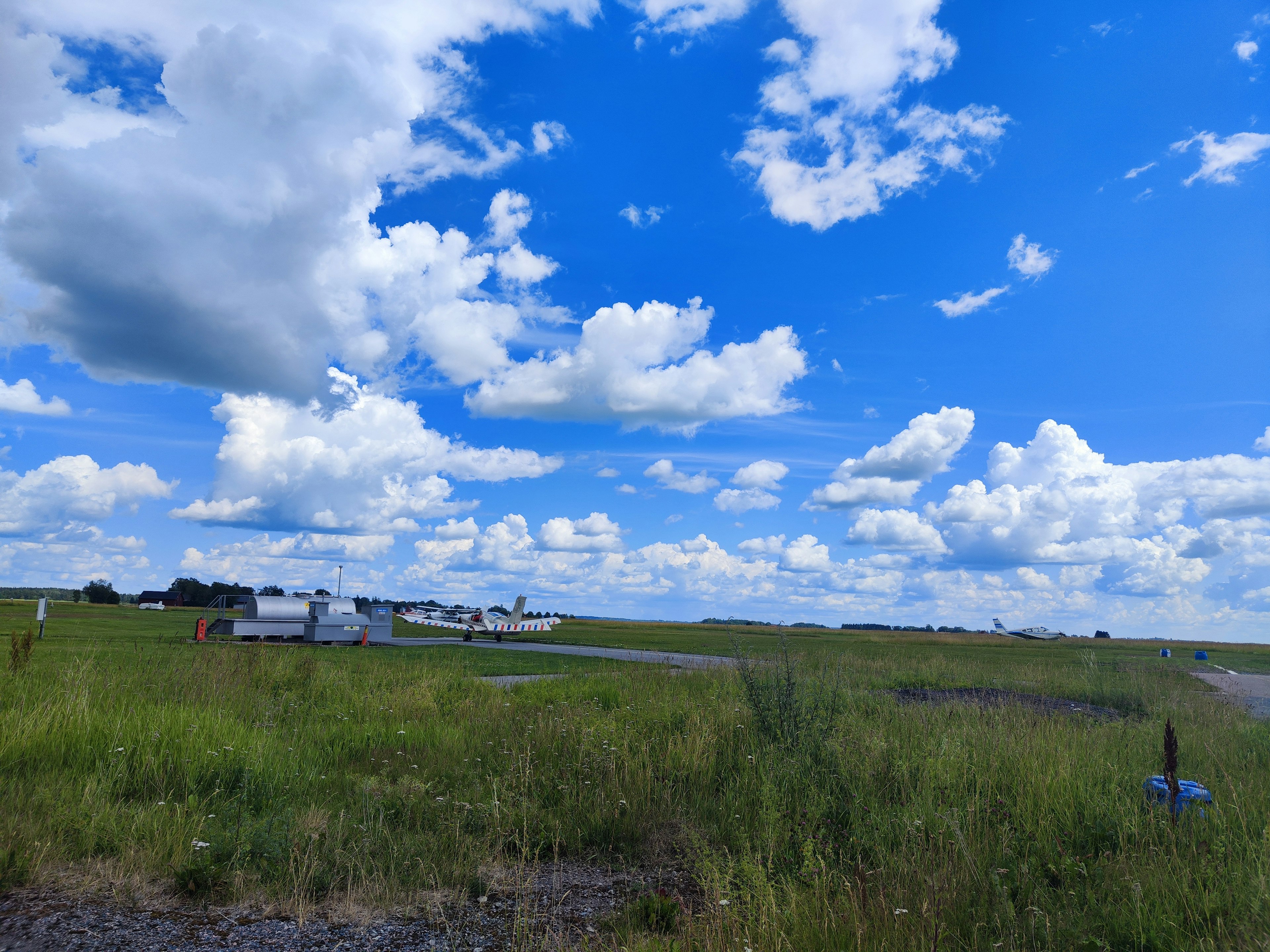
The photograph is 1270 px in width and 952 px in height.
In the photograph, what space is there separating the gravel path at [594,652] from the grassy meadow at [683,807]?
8076mm

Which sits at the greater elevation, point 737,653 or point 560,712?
point 737,653

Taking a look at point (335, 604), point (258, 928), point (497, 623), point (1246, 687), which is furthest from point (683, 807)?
point (497, 623)

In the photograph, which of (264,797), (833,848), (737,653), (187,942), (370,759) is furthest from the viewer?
(737,653)

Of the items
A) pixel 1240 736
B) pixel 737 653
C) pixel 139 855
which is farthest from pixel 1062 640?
pixel 139 855

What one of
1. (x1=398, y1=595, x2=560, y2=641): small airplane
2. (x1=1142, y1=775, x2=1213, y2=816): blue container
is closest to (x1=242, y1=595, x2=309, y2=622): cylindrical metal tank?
(x1=398, y1=595, x2=560, y2=641): small airplane

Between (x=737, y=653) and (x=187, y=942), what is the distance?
5.96 meters

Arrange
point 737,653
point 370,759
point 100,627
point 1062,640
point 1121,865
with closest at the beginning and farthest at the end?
point 1121,865, point 370,759, point 737,653, point 100,627, point 1062,640

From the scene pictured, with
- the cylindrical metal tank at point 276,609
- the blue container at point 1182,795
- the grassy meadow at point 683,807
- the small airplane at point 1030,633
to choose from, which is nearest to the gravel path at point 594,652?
the cylindrical metal tank at point 276,609

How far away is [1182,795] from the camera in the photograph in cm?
544

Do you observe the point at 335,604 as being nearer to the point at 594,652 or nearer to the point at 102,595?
the point at 594,652

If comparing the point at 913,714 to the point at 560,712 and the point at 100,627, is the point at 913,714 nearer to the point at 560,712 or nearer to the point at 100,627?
the point at 560,712

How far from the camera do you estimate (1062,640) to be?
281 feet

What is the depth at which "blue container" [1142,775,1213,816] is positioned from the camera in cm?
517

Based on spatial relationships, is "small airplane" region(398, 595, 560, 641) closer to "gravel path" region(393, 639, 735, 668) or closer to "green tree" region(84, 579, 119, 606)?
"gravel path" region(393, 639, 735, 668)
